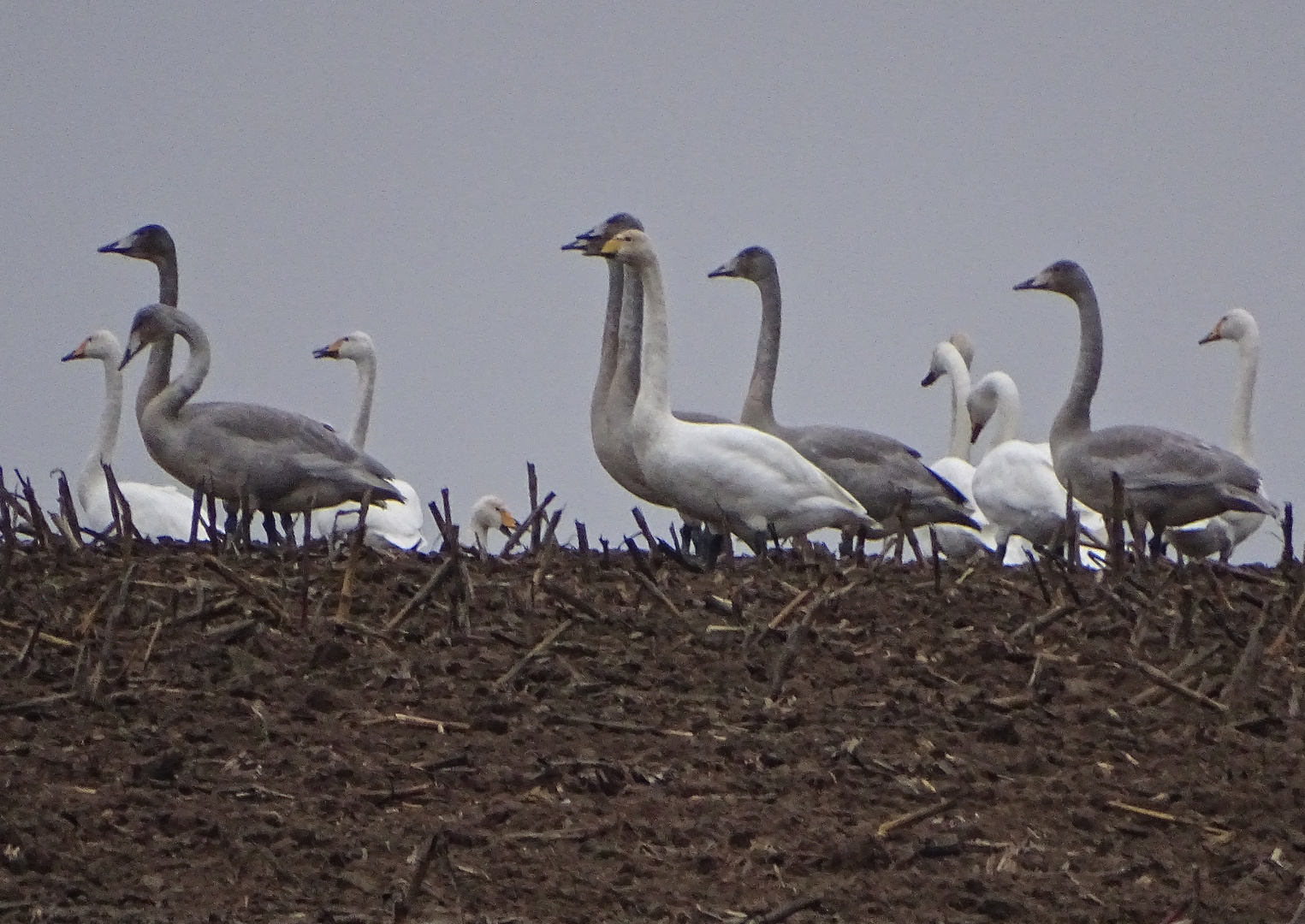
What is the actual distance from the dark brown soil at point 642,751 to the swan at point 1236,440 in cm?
622

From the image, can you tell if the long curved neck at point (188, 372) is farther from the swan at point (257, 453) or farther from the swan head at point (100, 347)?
the swan head at point (100, 347)

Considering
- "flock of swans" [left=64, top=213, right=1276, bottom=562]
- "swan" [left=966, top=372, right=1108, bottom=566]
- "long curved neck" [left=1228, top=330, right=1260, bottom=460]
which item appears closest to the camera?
"flock of swans" [left=64, top=213, right=1276, bottom=562]

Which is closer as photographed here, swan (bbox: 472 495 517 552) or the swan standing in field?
the swan standing in field

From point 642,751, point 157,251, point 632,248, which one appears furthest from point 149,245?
point 642,751

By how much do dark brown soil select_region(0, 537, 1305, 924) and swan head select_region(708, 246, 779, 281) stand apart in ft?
30.8

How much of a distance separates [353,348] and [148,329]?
555 cm

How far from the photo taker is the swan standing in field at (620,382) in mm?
13383

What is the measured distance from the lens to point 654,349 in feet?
39.4

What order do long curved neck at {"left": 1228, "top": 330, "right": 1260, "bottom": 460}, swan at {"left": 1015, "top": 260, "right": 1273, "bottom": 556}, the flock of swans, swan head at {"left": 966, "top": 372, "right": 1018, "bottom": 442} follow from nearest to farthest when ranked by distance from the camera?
the flock of swans < swan at {"left": 1015, "top": 260, "right": 1273, "bottom": 556} < long curved neck at {"left": 1228, "top": 330, "right": 1260, "bottom": 460} < swan head at {"left": 966, "top": 372, "right": 1018, "bottom": 442}

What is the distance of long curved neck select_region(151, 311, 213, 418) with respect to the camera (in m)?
14.0

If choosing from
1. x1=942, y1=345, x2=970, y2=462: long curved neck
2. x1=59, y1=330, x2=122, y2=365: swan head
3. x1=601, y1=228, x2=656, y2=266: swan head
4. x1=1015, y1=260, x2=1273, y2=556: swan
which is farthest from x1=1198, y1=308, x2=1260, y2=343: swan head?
x1=59, y1=330, x2=122, y2=365: swan head

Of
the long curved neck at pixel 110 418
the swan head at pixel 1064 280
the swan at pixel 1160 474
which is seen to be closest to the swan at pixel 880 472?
the swan at pixel 1160 474

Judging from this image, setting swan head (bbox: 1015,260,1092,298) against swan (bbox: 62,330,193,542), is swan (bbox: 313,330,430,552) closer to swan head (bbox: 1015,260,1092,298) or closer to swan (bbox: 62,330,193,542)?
swan (bbox: 62,330,193,542)

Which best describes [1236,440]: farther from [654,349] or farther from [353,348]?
[353,348]
